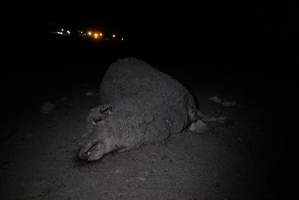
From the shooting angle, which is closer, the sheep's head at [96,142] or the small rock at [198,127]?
the sheep's head at [96,142]

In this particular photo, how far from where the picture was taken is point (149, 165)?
318 centimetres

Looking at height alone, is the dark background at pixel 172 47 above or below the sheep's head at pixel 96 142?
above

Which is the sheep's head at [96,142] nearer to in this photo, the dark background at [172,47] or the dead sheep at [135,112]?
the dead sheep at [135,112]

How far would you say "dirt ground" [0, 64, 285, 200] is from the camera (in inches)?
109

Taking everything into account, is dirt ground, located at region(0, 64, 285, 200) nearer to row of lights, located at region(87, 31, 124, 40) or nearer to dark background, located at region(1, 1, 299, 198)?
dark background, located at region(1, 1, 299, 198)

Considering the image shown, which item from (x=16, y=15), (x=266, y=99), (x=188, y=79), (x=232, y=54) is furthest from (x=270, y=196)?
(x=16, y=15)

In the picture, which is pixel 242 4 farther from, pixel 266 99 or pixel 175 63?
pixel 266 99

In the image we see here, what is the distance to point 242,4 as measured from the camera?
512 inches

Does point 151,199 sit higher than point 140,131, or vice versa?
point 140,131

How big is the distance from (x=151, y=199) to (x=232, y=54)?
8773 mm

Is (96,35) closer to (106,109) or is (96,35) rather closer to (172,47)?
(172,47)

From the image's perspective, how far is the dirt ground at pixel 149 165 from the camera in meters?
2.77

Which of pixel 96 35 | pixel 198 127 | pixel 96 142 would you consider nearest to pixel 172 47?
pixel 96 35

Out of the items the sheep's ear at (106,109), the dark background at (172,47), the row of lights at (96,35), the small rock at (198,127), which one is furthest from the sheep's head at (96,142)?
the row of lights at (96,35)
